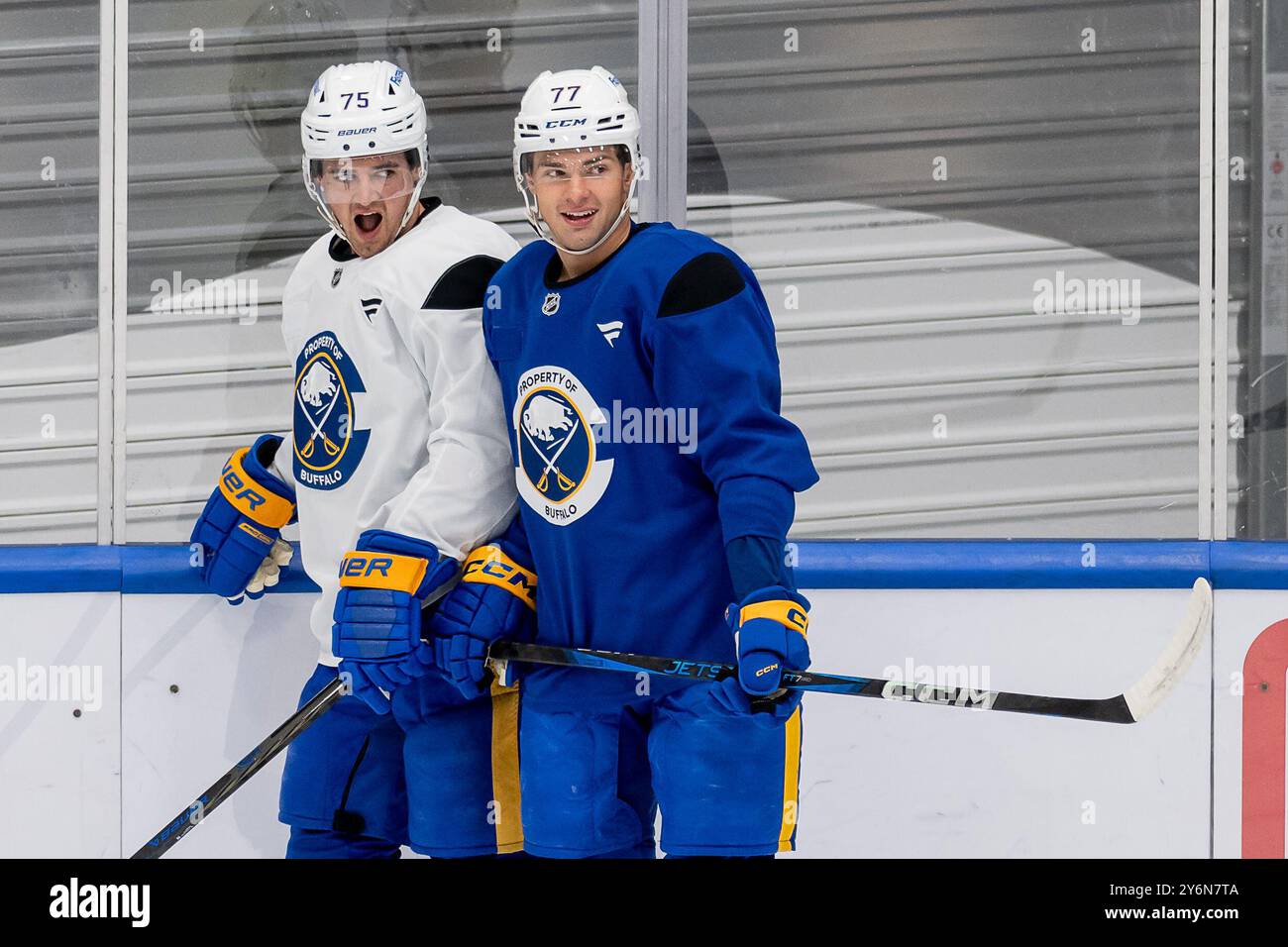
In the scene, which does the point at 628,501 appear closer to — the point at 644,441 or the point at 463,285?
the point at 644,441

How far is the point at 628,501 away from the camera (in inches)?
110

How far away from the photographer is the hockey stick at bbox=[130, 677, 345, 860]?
3066 mm

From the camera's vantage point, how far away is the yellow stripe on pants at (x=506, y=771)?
2953mm

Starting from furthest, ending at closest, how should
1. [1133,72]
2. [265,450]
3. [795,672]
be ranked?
[1133,72] → [265,450] → [795,672]

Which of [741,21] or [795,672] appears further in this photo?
[741,21]

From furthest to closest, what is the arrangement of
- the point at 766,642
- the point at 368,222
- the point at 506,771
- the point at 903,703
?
the point at 903,703 < the point at 368,222 < the point at 506,771 < the point at 766,642

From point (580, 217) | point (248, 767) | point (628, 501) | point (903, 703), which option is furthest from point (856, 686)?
point (248, 767)

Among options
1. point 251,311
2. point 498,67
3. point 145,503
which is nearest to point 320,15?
point 498,67

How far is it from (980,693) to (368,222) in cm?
142

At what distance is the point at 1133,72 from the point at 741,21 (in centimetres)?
88

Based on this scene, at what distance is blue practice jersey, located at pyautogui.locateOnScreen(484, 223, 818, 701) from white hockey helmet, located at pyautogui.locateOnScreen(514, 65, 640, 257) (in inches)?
5.6

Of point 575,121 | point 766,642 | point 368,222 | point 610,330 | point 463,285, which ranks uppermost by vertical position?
point 575,121

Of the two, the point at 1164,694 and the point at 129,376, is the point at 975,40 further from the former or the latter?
the point at 129,376

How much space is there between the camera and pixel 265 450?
3.36 metres
